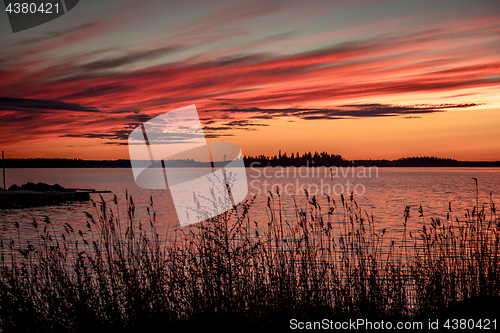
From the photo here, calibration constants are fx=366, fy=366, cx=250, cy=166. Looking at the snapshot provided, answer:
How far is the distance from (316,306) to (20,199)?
46548 mm

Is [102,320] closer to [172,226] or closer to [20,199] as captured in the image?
[172,226]

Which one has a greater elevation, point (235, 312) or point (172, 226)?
point (235, 312)

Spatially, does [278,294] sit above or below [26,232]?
above

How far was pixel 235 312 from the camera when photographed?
20.1 feet

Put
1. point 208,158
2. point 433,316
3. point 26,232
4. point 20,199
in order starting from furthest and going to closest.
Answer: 1. point 20,199
2. point 26,232
3. point 208,158
4. point 433,316

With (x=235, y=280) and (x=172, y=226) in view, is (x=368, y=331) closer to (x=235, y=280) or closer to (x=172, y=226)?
(x=235, y=280)

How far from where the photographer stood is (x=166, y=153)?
10664 millimetres

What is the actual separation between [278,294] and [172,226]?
20.1 meters

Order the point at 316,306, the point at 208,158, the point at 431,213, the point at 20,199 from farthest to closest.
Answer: the point at 20,199, the point at 431,213, the point at 208,158, the point at 316,306

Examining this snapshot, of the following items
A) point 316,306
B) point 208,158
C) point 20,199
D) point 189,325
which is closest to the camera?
point 189,325

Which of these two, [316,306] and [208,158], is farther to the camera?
[208,158]

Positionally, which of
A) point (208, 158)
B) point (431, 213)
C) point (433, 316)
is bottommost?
point (431, 213)

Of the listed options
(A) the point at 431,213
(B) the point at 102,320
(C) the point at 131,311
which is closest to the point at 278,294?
(C) the point at 131,311

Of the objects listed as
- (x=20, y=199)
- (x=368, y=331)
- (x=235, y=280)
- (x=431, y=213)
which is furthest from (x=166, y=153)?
(x=20, y=199)
